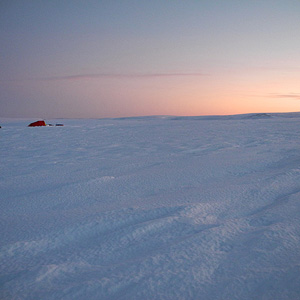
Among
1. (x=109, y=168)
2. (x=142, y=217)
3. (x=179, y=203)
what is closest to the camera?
(x=142, y=217)

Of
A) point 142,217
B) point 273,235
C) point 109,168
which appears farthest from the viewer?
point 109,168

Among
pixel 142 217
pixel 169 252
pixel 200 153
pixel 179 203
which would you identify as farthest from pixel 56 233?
pixel 200 153

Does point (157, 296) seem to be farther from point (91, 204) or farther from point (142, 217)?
point (91, 204)

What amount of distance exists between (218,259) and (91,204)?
112 centimetres

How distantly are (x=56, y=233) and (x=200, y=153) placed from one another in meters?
2.84

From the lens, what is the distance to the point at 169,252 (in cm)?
126

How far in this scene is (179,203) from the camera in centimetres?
188

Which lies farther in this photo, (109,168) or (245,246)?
(109,168)

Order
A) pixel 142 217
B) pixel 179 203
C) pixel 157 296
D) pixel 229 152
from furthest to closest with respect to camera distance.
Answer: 1. pixel 229 152
2. pixel 179 203
3. pixel 142 217
4. pixel 157 296

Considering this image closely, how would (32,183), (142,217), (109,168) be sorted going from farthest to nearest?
(109,168)
(32,183)
(142,217)

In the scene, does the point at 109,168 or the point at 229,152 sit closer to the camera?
the point at 109,168

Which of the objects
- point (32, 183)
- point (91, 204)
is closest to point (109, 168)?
point (32, 183)

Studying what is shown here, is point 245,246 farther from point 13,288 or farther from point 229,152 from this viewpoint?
point 229,152

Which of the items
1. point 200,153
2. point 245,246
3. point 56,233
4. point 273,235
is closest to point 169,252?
point 245,246
